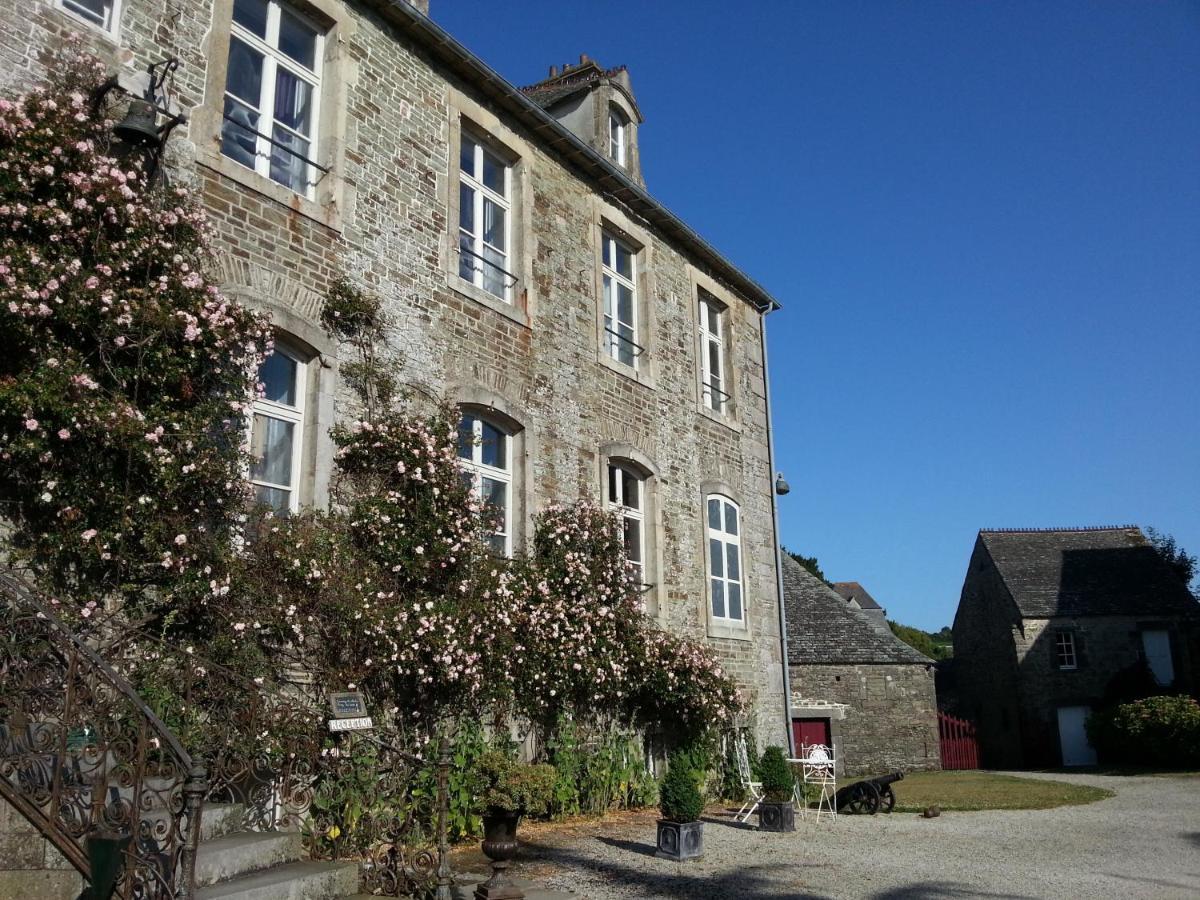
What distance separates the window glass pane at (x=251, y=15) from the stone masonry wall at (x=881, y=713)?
774 inches

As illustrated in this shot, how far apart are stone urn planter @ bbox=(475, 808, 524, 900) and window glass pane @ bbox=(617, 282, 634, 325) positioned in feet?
25.2

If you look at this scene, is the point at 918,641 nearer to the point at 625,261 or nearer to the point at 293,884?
the point at 625,261

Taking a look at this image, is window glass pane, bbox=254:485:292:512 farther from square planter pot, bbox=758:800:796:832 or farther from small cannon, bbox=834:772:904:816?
small cannon, bbox=834:772:904:816

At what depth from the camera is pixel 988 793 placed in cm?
1570

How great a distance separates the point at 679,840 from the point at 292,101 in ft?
23.1

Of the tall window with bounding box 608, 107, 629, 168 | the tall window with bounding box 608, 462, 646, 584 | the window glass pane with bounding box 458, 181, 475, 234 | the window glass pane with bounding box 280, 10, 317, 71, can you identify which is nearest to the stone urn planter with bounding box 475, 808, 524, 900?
the tall window with bounding box 608, 462, 646, 584

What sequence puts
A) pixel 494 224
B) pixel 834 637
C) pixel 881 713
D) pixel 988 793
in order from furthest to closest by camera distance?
pixel 834 637 < pixel 881 713 < pixel 988 793 < pixel 494 224

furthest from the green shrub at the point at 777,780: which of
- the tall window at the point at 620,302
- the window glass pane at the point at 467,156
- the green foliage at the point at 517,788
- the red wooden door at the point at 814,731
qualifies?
the red wooden door at the point at 814,731

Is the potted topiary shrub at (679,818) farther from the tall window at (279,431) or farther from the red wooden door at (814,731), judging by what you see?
the red wooden door at (814,731)

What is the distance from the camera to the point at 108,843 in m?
4.02

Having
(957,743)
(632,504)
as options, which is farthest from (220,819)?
(957,743)

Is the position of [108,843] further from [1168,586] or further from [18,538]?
[1168,586]

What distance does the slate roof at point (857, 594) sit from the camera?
144 ft

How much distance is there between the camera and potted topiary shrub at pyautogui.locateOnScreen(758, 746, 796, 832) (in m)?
9.84
